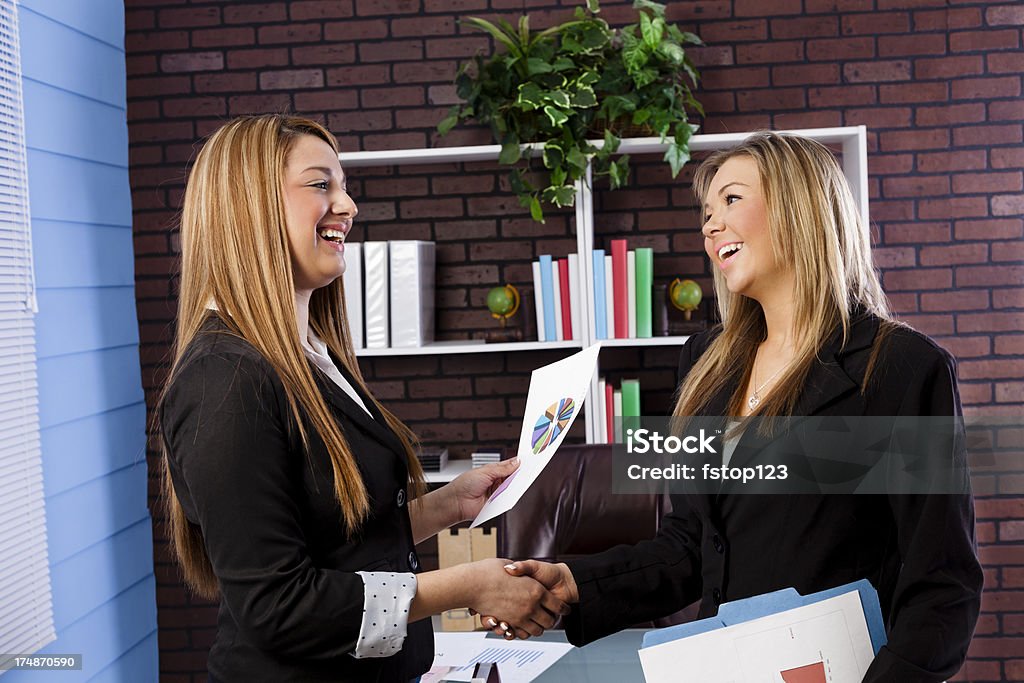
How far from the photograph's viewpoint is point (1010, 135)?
3.51m

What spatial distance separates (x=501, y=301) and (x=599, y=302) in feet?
1.22

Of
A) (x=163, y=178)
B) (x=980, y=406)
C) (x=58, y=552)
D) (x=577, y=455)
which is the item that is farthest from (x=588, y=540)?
(x=163, y=178)

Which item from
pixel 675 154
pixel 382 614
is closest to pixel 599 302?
pixel 675 154

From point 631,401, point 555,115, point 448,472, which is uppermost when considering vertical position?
point 555,115

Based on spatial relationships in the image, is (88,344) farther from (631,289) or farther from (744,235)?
(744,235)

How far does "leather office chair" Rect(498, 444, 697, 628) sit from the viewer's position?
236 centimetres

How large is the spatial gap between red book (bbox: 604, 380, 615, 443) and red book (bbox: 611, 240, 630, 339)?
0.65ft

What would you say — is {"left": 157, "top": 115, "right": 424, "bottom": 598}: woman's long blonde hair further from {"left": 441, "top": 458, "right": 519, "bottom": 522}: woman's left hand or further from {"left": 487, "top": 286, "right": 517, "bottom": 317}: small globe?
{"left": 487, "top": 286, "right": 517, "bottom": 317}: small globe

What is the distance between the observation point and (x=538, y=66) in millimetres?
3145

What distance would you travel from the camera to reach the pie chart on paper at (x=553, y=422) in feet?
5.22

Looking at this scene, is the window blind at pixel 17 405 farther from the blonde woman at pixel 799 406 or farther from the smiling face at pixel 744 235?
the smiling face at pixel 744 235

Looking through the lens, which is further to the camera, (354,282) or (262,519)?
→ (354,282)

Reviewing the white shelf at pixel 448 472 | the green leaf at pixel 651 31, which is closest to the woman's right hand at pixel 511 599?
the white shelf at pixel 448 472

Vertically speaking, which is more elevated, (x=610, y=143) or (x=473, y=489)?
(x=610, y=143)
